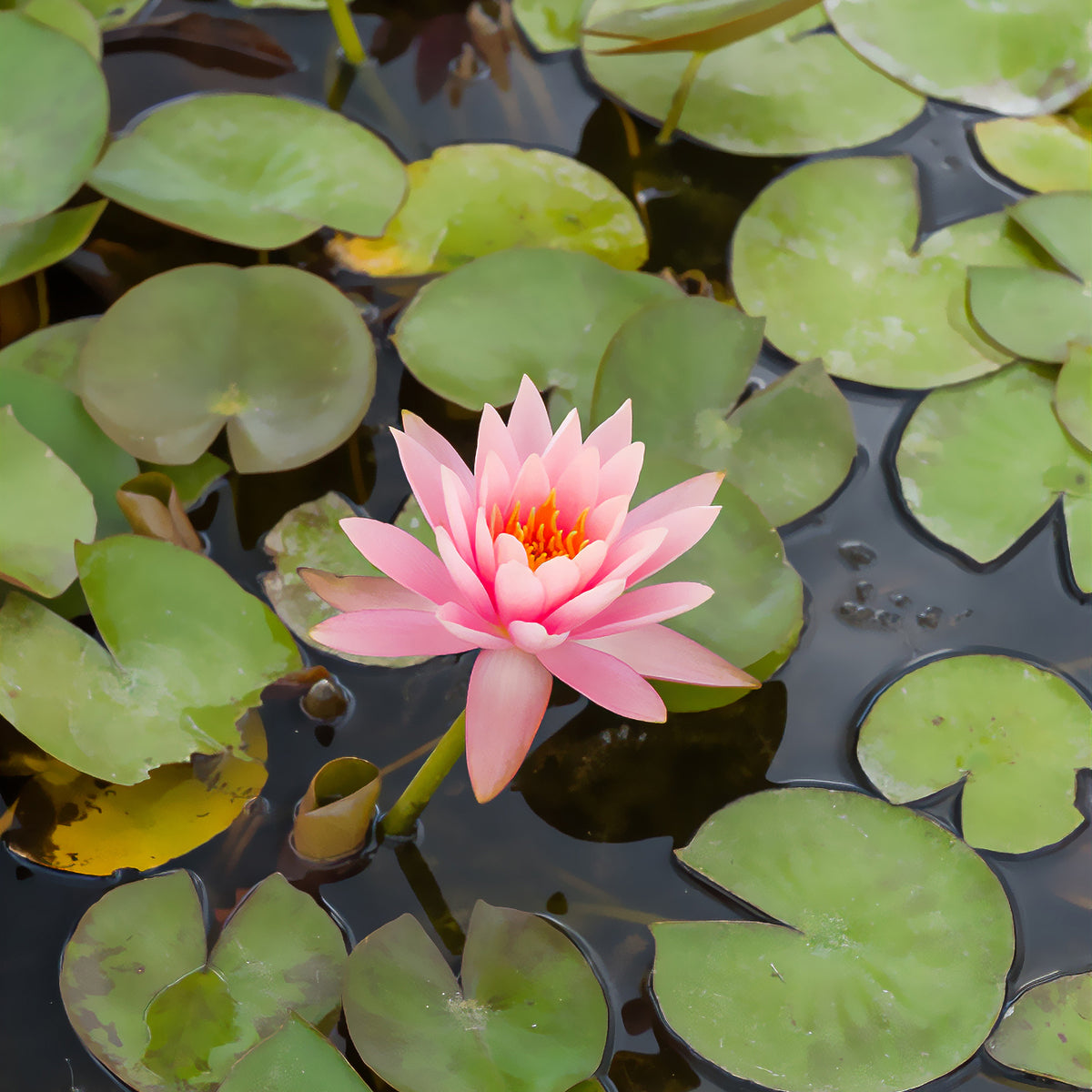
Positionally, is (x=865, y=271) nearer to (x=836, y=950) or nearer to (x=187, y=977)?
(x=836, y=950)

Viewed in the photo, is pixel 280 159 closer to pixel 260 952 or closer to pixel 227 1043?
pixel 260 952

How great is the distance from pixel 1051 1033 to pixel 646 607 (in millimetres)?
860

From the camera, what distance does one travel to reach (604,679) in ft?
3.43

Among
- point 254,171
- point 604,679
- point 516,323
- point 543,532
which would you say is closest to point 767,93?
point 516,323

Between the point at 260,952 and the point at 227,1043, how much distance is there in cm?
11

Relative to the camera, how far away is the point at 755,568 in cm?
134

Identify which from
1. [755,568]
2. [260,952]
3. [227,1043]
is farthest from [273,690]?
[755,568]

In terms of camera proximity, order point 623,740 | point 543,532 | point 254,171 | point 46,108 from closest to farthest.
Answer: point 543,532, point 623,740, point 46,108, point 254,171

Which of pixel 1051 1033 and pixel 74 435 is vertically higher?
pixel 74 435

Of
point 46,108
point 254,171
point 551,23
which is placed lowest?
point 254,171

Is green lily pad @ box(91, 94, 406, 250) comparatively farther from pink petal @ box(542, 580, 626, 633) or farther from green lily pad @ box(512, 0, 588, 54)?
pink petal @ box(542, 580, 626, 633)

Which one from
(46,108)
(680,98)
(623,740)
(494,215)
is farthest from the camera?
(680,98)

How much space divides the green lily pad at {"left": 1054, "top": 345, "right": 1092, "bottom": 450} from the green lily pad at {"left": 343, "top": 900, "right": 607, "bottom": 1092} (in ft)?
4.10

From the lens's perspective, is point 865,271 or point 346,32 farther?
point 346,32
